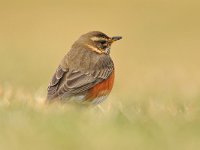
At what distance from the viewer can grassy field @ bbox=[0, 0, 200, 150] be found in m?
9.05

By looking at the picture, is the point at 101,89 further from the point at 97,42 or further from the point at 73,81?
the point at 97,42

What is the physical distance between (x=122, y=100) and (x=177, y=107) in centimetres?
178

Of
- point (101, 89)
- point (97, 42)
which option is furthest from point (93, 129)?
point (97, 42)

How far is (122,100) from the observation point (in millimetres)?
13820

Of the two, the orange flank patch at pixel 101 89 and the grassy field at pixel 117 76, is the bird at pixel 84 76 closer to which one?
the orange flank patch at pixel 101 89

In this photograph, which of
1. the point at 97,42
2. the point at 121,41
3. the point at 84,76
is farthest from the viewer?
the point at 121,41

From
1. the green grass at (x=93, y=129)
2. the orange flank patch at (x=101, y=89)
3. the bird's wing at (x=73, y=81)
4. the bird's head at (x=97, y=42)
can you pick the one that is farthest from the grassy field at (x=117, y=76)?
the bird's head at (x=97, y=42)

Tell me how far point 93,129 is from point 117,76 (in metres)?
13.4

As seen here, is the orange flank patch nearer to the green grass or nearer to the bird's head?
the bird's head

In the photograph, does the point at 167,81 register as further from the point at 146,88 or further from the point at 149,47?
the point at 149,47

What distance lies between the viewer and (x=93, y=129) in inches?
366

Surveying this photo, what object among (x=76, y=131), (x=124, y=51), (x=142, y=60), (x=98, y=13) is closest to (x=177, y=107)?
(x=76, y=131)

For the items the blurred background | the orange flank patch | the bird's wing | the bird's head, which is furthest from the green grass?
the blurred background

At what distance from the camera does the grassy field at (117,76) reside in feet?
29.7
